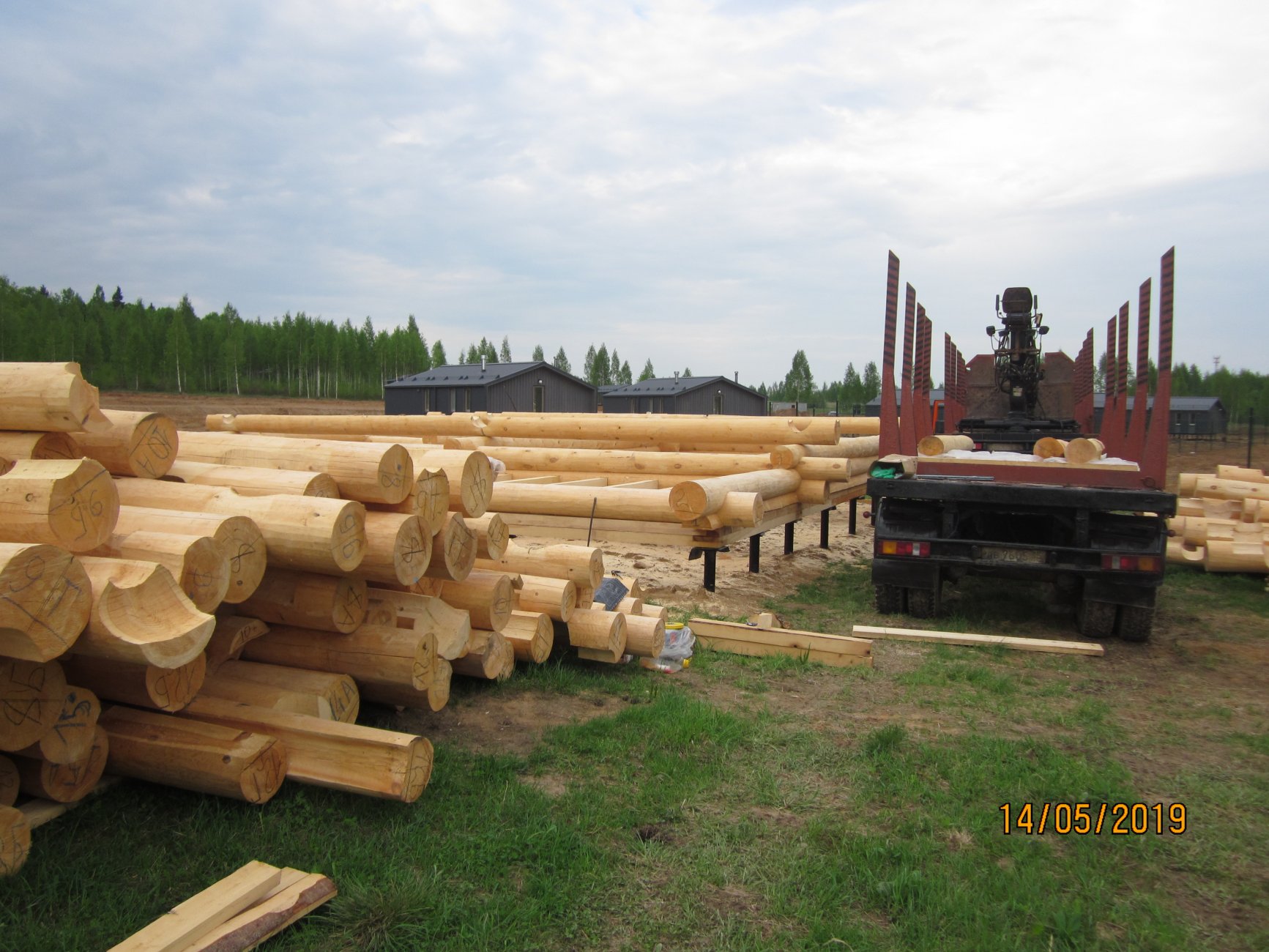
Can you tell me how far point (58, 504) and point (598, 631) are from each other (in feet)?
10.5

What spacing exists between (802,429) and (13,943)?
10145 mm

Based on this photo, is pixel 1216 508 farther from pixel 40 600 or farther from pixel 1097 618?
pixel 40 600

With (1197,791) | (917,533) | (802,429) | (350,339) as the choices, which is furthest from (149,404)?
(1197,791)

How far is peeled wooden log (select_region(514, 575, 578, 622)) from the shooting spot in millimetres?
5359

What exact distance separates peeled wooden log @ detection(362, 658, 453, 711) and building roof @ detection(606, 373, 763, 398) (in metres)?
38.6

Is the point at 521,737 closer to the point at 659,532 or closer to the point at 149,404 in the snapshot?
the point at 659,532

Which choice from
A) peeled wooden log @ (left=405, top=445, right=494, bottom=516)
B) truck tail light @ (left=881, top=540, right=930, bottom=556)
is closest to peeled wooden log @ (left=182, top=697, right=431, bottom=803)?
peeled wooden log @ (left=405, top=445, right=494, bottom=516)

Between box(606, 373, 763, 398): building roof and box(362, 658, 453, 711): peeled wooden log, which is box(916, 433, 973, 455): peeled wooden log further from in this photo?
box(606, 373, 763, 398): building roof

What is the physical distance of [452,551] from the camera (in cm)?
437

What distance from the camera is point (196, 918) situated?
2.62m

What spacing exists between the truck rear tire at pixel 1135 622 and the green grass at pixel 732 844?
1857 millimetres

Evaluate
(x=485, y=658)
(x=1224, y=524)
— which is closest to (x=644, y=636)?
(x=485, y=658)

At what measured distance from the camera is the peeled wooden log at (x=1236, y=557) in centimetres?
980
